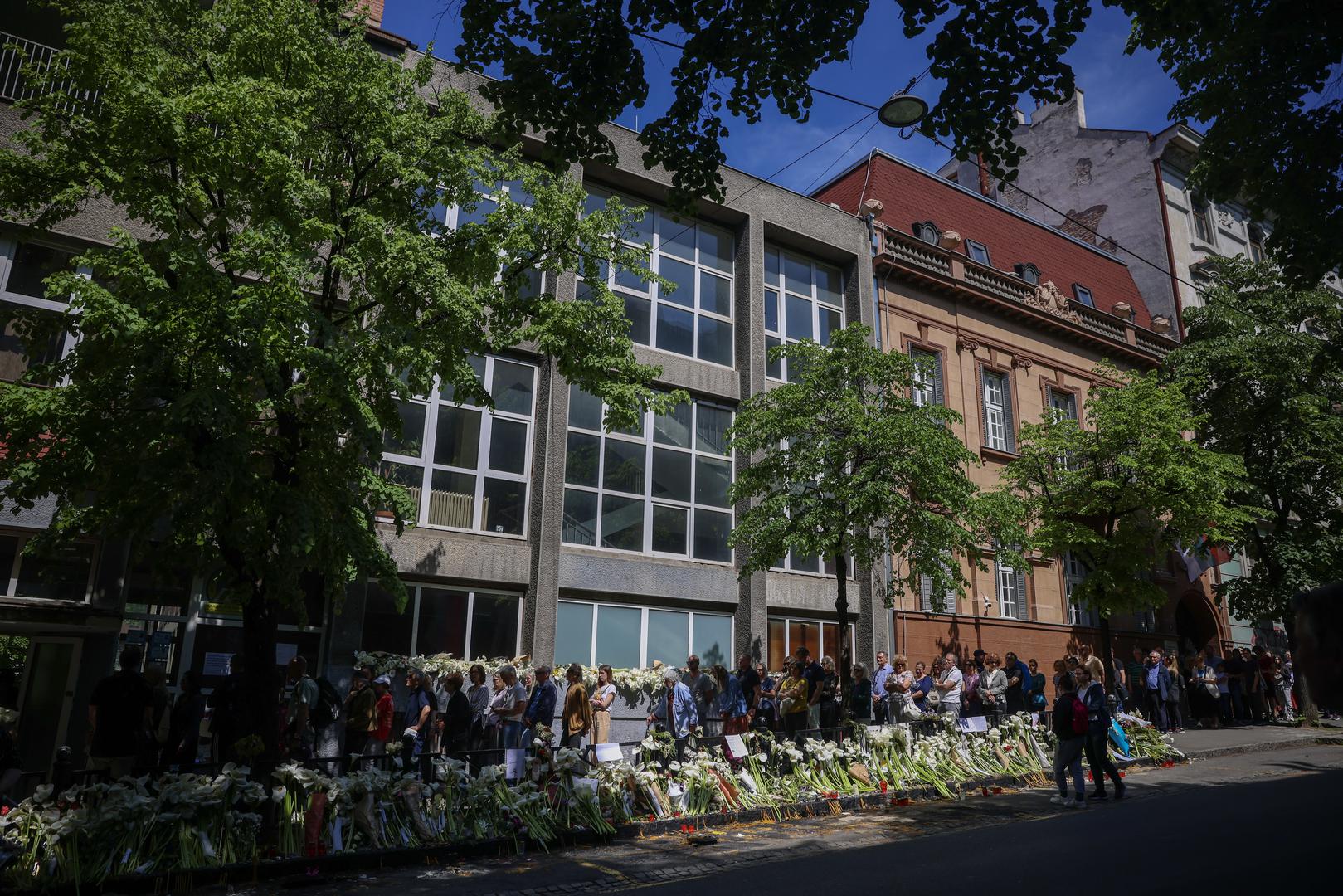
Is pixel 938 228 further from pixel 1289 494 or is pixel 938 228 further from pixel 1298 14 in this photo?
pixel 1298 14


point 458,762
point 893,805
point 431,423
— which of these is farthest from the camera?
point 431,423

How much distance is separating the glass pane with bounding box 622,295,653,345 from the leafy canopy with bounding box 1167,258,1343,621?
1492cm

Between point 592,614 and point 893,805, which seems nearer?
point 893,805

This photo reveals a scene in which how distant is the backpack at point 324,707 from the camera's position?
11.9 m

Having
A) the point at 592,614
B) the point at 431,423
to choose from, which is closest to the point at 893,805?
the point at 592,614

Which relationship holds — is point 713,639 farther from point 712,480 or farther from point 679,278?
point 679,278

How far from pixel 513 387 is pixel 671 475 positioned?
3.83 m

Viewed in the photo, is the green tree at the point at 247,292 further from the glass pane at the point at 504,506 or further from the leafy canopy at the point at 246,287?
the glass pane at the point at 504,506

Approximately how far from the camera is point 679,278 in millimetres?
21141

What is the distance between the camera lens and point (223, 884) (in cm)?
806

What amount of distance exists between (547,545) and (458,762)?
25.0ft

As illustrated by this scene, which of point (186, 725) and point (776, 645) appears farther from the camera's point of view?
point (776, 645)

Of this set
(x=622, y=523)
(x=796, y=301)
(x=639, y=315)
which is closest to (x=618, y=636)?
(x=622, y=523)

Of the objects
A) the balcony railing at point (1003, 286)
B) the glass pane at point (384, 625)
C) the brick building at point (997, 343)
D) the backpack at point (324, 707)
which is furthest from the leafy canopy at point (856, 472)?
the balcony railing at point (1003, 286)
